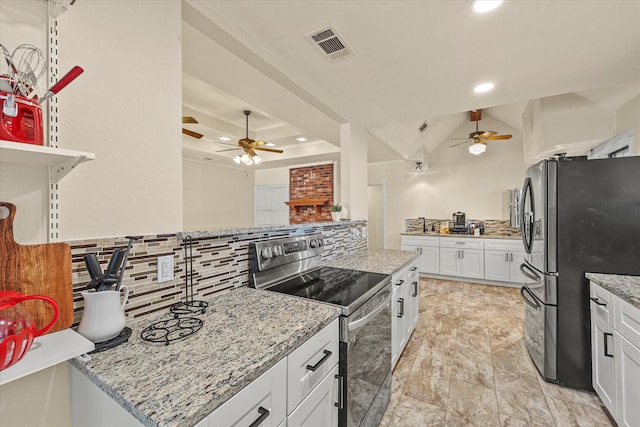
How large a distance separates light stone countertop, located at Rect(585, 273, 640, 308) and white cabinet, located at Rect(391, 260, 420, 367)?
1228 millimetres

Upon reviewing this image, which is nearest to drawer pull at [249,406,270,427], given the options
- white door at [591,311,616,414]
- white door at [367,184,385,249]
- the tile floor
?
the tile floor

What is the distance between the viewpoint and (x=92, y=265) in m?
0.92

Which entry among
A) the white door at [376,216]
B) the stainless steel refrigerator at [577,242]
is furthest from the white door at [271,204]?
the stainless steel refrigerator at [577,242]

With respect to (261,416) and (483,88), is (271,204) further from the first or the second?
(261,416)

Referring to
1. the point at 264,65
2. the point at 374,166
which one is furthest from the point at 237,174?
the point at 264,65

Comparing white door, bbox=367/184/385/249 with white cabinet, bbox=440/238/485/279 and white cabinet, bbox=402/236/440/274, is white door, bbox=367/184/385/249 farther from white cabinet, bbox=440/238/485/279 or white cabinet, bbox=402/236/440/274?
white cabinet, bbox=440/238/485/279

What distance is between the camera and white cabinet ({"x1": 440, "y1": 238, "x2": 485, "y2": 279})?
4.86 meters

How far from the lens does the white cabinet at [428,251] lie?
206 inches

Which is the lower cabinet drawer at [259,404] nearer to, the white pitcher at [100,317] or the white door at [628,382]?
the white pitcher at [100,317]

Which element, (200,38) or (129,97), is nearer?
(129,97)

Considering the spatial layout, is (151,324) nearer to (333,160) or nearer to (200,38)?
(200,38)

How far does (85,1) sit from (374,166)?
19.8 feet

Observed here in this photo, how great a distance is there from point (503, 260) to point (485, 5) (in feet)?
14.5

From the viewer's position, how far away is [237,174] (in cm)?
680
